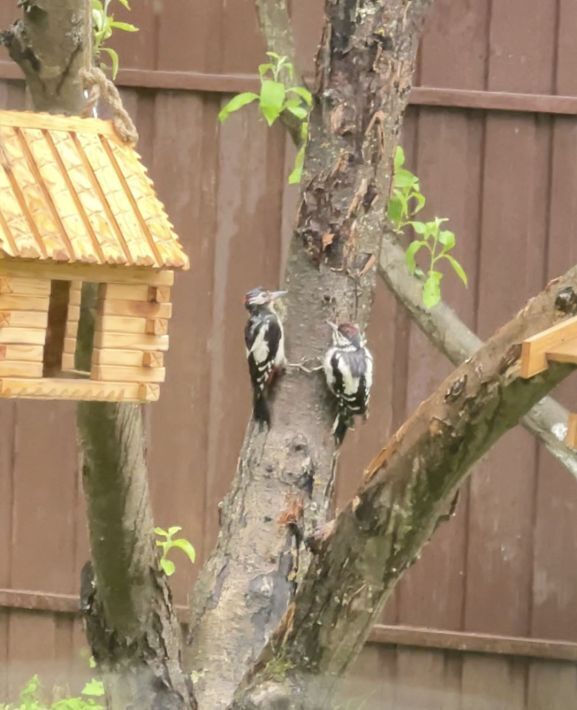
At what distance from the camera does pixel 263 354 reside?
102 inches

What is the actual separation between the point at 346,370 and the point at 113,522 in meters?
0.61

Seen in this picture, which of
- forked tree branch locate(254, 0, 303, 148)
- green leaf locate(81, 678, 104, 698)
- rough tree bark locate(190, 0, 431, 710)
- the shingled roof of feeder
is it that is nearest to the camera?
the shingled roof of feeder

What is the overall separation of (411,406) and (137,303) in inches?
84.9

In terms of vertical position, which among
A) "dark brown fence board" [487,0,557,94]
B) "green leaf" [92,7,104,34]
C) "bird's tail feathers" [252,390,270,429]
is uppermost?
"dark brown fence board" [487,0,557,94]

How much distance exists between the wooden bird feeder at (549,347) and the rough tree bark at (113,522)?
2.28 ft

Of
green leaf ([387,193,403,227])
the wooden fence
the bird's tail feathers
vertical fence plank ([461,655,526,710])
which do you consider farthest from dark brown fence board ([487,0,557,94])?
vertical fence plank ([461,655,526,710])

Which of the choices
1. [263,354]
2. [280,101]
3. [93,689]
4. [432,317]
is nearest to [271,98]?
[280,101]

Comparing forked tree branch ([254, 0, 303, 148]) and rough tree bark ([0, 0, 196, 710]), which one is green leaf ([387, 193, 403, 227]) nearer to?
forked tree branch ([254, 0, 303, 148])

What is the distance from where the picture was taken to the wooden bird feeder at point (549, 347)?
1648 millimetres

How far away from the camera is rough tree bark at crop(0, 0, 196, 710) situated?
1881 mm

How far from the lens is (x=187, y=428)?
4.11m

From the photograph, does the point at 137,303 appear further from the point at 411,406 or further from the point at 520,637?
the point at 520,637

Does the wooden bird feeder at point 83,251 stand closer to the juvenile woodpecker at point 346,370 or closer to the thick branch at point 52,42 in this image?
the thick branch at point 52,42

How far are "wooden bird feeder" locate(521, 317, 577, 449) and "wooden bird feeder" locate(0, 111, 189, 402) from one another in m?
0.51
